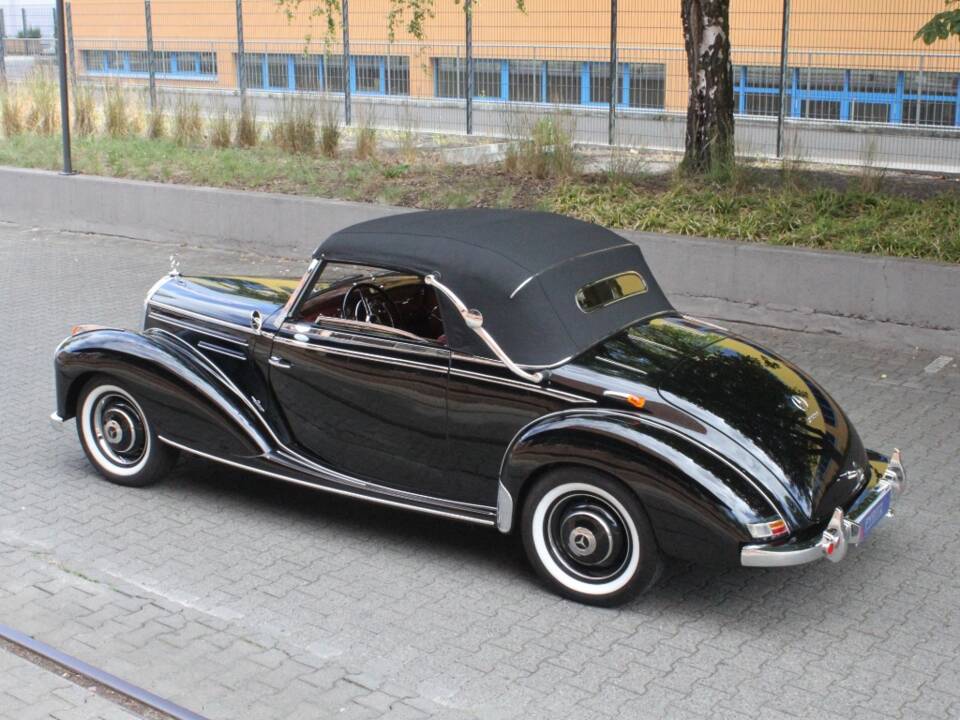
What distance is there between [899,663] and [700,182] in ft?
24.8

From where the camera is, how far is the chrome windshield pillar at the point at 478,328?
5383 millimetres

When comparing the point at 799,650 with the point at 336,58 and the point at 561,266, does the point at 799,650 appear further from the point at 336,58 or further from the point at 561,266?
the point at 336,58

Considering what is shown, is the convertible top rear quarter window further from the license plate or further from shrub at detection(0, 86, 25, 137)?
shrub at detection(0, 86, 25, 137)

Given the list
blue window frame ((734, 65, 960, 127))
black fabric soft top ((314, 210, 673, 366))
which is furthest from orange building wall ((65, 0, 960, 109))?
black fabric soft top ((314, 210, 673, 366))

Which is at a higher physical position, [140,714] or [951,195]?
[951,195]

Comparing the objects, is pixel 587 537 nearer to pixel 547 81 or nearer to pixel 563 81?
pixel 563 81

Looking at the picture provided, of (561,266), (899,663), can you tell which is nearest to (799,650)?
(899,663)

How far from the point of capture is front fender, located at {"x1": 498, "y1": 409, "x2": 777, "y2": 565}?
16.0 ft

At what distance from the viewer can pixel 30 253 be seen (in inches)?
522

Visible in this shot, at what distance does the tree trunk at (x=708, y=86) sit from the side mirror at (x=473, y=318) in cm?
680

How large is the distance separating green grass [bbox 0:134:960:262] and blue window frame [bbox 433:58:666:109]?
4090 mm

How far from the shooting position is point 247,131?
16312 millimetres

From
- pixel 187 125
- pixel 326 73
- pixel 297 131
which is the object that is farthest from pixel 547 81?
pixel 187 125

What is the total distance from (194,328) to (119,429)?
67 cm
